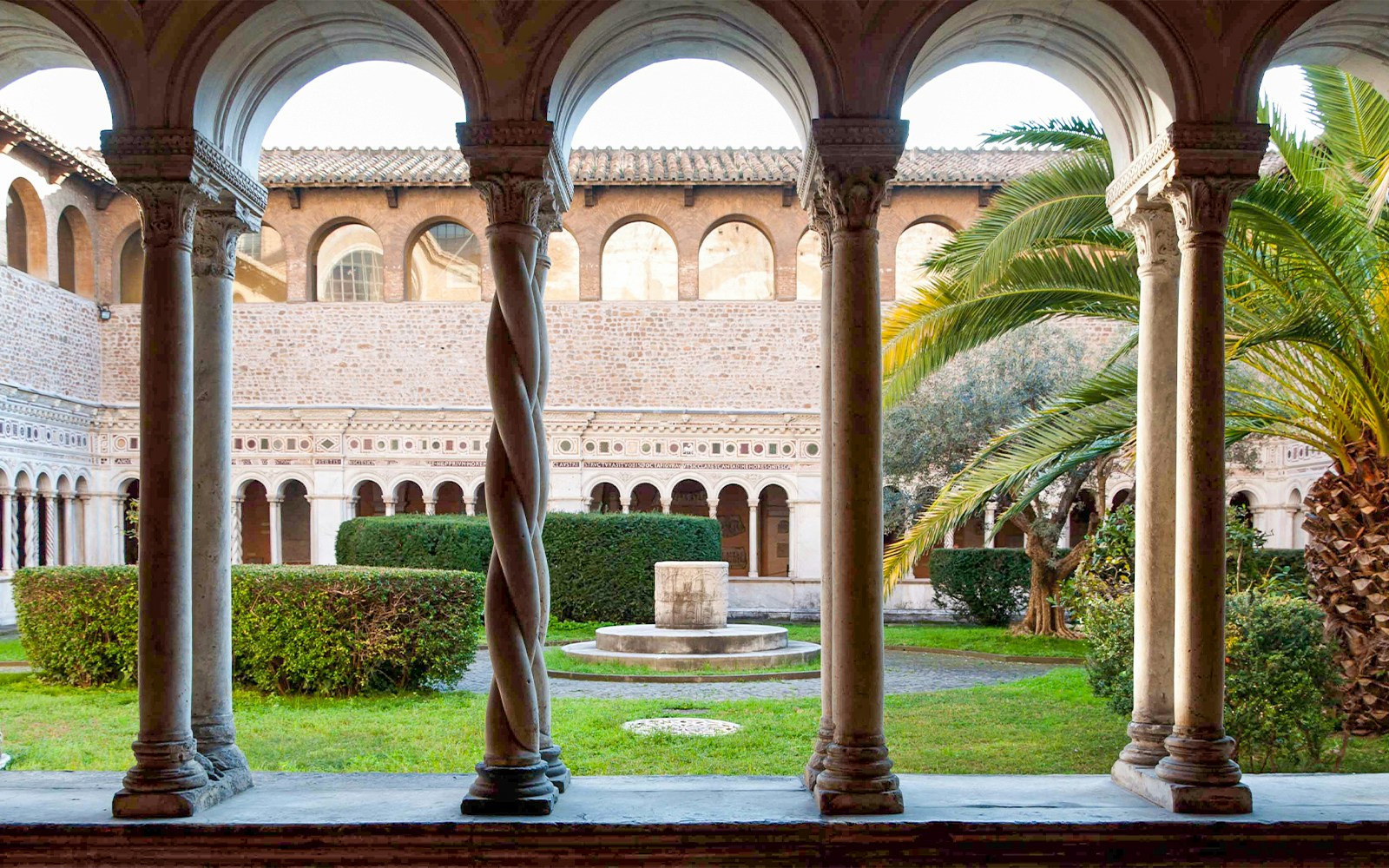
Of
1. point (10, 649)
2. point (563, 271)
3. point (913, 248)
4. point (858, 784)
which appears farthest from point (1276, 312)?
point (563, 271)

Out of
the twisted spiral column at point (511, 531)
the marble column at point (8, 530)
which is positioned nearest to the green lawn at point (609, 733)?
the twisted spiral column at point (511, 531)

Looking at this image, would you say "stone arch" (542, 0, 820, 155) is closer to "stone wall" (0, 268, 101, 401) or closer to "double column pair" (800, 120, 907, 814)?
"double column pair" (800, 120, 907, 814)

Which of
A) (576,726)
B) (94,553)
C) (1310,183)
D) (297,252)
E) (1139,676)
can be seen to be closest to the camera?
(1139,676)

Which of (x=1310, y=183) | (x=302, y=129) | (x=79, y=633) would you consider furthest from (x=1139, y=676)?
(x=302, y=129)

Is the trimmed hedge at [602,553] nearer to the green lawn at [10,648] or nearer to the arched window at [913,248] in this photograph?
the green lawn at [10,648]

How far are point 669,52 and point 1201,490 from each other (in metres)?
3.20

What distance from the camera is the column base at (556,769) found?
542 centimetres

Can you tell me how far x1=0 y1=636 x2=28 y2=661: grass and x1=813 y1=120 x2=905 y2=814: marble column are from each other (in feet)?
41.6

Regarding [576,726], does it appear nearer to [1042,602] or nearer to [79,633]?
[79,633]

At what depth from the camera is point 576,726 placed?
379 inches

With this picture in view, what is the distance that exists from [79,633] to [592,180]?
536 inches

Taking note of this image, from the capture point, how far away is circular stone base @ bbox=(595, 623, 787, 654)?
14.4 metres

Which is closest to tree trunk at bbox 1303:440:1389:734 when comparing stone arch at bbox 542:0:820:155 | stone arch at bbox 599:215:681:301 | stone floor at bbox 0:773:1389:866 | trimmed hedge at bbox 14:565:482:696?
stone floor at bbox 0:773:1389:866

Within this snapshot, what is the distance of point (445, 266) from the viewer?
997 inches
